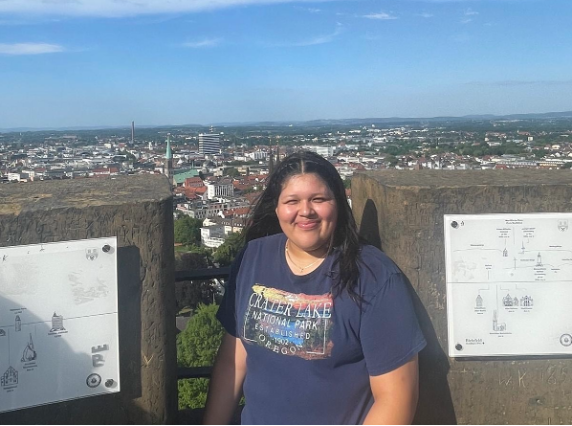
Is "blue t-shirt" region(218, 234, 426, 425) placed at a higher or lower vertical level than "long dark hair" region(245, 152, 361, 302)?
lower

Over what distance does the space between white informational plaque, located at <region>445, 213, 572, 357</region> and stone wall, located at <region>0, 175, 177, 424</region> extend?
1.13 meters

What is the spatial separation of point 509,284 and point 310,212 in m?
0.90

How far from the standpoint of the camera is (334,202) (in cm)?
204

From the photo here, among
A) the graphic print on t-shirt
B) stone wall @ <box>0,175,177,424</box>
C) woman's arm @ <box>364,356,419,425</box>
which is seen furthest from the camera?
stone wall @ <box>0,175,177,424</box>

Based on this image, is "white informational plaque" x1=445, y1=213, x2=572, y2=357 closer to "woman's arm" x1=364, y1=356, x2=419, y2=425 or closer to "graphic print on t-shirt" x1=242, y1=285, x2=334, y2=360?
"woman's arm" x1=364, y1=356, x2=419, y2=425

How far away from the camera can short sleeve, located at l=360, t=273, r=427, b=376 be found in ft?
5.89

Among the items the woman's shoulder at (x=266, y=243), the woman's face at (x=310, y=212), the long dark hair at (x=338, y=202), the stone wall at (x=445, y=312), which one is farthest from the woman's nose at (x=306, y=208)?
the stone wall at (x=445, y=312)

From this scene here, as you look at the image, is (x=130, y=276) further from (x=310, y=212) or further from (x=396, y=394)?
(x=396, y=394)

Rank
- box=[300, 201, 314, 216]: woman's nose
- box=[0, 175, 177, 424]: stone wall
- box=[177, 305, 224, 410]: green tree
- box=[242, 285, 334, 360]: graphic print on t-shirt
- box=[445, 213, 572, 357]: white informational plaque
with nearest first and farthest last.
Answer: box=[242, 285, 334, 360]: graphic print on t-shirt → box=[300, 201, 314, 216]: woman's nose → box=[0, 175, 177, 424]: stone wall → box=[445, 213, 572, 357]: white informational plaque → box=[177, 305, 224, 410]: green tree

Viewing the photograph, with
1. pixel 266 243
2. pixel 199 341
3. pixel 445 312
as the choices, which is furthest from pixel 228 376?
pixel 199 341

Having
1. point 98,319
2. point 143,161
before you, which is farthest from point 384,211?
point 143,161

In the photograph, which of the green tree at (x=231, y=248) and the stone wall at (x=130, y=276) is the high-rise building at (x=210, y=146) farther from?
the stone wall at (x=130, y=276)

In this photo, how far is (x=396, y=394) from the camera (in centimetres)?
178

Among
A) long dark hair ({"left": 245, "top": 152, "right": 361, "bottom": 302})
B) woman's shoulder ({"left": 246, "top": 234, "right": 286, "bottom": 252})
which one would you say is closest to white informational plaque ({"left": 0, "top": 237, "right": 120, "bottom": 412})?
woman's shoulder ({"left": 246, "top": 234, "right": 286, "bottom": 252})
